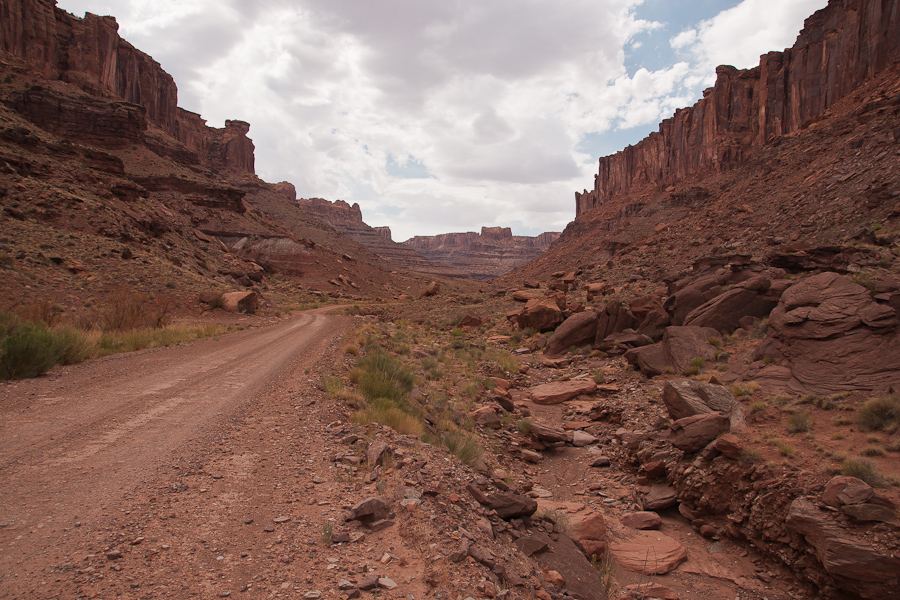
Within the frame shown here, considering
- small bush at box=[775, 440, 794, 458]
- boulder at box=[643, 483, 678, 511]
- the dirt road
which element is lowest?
boulder at box=[643, 483, 678, 511]

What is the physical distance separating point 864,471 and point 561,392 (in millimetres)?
8281

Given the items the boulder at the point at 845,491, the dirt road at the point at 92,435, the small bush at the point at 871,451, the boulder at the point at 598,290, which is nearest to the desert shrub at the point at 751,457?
the boulder at the point at 845,491

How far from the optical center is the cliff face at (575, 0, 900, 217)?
143ft

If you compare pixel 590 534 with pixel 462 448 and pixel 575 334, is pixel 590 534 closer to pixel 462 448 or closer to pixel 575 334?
pixel 462 448

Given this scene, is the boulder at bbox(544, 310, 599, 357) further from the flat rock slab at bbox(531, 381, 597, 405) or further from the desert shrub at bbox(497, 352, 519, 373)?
the flat rock slab at bbox(531, 381, 597, 405)

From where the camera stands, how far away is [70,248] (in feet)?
70.2

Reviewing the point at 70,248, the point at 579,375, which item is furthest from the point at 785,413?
the point at 70,248

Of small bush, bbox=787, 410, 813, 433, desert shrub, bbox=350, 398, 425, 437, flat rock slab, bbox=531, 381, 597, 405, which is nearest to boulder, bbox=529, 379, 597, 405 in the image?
flat rock slab, bbox=531, 381, 597, 405

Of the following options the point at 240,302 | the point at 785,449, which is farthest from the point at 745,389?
the point at 240,302

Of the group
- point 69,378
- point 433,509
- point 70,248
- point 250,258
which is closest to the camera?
point 433,509

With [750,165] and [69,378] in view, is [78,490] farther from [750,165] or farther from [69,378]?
[750,165]

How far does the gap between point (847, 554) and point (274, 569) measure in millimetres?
6624

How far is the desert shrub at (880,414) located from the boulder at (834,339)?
0.93 m

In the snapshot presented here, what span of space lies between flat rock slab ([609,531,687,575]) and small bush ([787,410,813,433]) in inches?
139
